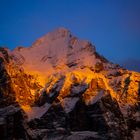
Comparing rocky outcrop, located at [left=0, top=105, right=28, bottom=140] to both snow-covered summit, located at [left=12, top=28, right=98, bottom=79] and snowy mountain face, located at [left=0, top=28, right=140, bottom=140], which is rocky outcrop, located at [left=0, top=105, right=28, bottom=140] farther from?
snow-covered summit, located at [left=12, top=28, right=98, bottom=79]

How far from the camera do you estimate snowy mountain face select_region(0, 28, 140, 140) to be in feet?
258

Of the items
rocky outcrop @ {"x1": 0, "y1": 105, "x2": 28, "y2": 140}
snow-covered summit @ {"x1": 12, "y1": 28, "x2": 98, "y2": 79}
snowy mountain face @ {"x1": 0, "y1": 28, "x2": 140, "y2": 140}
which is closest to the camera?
rocky outcrop @ {"x1": 0, "y1": 105, "x2": 28, "y2": 140}

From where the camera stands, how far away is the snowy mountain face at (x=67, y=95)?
78.7m

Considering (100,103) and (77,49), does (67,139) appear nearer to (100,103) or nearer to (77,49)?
(100,103)

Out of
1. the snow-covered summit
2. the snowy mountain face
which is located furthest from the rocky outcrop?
the snow-covered summit

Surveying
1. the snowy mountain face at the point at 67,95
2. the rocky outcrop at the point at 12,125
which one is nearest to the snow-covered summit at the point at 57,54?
the snowy mountain face at the point at 67,95

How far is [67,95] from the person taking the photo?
278ft

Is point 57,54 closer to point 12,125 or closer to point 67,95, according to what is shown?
point 67,95

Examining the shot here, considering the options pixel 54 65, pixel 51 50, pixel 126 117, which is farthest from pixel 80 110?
pixel 51 50

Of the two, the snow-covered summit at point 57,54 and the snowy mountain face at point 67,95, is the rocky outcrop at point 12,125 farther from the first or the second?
the snow-covered summit at point 57,54

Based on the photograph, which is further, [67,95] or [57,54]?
[57,54]

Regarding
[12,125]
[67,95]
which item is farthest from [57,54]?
[12,125]

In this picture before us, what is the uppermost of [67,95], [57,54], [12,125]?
[57,54]

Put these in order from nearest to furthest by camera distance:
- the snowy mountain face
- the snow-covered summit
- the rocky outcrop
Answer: the rocky outcrop
the snowy mountain face
the snow-covered summit
